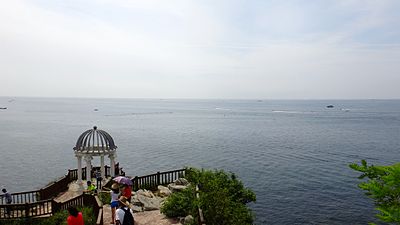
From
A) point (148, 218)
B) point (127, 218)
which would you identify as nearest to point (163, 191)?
point (148, 218)

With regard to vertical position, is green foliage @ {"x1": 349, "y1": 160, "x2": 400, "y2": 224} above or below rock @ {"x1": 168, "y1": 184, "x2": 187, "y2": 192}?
above

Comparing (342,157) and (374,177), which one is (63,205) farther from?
(342,157)

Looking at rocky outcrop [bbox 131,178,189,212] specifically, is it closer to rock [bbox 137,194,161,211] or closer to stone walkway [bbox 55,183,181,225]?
rock [bbox 137,194,161,211]

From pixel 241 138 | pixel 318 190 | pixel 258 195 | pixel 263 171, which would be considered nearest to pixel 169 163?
pixel 263 171

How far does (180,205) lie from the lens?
14.3m

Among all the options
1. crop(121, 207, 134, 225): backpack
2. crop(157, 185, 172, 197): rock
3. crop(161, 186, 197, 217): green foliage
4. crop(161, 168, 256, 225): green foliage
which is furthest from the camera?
crop(157, 185, 172, 197): rock

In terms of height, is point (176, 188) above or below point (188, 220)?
below

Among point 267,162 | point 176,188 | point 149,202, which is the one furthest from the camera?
point 267,162

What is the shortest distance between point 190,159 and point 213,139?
22.1 m

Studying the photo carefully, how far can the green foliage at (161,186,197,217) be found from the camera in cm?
1411

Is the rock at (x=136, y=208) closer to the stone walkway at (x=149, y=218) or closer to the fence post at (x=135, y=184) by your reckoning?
the stone walkway at (x=149, y=218)

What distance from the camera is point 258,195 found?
31531 mm

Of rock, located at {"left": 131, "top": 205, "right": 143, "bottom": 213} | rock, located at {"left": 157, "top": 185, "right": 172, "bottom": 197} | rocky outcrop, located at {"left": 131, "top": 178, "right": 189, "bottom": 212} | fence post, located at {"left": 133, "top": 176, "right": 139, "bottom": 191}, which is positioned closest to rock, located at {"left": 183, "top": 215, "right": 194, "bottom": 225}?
rocky outcrop, located at {"left": 131, "top": 178, "right": 189, "bottom": 212}

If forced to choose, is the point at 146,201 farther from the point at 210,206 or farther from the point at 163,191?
the point at 210,206
